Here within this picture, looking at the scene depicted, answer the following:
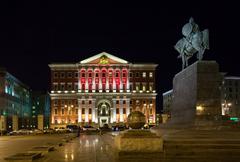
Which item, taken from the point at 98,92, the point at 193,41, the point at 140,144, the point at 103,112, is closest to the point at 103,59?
the point at 98,92

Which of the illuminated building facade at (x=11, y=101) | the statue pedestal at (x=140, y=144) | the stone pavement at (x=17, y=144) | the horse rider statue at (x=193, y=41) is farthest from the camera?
the illuminated building facade at (x=11, y=101)

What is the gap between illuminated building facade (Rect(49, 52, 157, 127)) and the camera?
357 feet

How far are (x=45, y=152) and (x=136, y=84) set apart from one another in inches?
3752

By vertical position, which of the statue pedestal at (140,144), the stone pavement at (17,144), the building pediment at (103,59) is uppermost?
the building pediment at (103,59)

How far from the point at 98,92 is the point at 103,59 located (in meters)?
9.84

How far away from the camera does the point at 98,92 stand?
10956 centimetres

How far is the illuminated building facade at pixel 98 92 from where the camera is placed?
108875mm

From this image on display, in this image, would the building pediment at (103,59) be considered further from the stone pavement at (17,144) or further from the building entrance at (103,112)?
the stone pavement at (17,144)

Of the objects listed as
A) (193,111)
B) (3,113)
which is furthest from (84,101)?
(193,111)

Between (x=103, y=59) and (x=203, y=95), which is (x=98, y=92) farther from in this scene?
(x=203, y=95)

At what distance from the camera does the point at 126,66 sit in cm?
11038

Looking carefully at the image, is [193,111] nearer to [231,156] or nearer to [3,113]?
[231,156]

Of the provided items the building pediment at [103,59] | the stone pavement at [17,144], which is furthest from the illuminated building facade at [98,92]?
the stone pavement at [17,144]

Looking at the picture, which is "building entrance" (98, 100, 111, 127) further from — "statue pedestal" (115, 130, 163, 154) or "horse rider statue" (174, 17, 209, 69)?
"statue pedestal" (115, 130, 163, 154)
